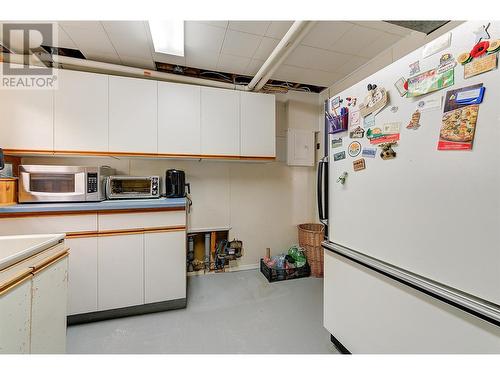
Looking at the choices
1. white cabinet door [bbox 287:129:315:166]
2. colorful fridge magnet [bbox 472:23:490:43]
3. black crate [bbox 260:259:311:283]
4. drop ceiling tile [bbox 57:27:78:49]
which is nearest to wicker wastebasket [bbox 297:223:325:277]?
black crate [bbox 260:259:311:283]

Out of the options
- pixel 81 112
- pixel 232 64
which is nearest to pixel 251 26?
pixel 232 64

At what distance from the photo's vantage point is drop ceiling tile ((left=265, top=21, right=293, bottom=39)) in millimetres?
1675

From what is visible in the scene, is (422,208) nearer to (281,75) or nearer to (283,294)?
(283,294)

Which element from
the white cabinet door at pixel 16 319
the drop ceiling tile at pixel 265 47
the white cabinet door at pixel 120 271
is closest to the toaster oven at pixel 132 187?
the white cabinet door at pixel 120 271

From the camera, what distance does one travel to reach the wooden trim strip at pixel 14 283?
0.70 meters

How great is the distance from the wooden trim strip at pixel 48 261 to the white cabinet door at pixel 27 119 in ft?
4.43

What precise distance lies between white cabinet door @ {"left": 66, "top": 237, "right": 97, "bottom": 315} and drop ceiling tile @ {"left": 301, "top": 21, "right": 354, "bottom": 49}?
2.60 m

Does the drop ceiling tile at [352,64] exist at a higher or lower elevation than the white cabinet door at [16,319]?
higher

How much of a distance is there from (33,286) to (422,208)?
1.72m

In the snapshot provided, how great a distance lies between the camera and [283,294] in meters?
2.21

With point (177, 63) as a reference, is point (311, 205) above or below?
below

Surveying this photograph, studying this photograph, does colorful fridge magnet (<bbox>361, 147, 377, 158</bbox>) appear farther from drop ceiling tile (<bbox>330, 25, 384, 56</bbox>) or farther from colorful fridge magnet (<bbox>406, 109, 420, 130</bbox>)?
drop ceiling tile (<bbox>330, 25, 384, 56</bbox>)

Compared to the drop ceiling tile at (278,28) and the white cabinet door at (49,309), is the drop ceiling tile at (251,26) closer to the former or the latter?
the drop ceiling tile at (278,28)
